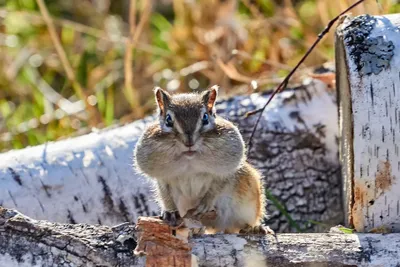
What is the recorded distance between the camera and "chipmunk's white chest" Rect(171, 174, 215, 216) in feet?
8.59

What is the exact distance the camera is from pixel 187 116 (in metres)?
2.48

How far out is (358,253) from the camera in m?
2.40

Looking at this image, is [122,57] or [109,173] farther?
[122,57]

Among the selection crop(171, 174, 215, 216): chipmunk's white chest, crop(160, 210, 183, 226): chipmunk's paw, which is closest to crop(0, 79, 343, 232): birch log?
crop(171, 174, 215, 216): chipmunk's white chest

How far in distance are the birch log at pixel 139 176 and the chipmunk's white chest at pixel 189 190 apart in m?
0.47

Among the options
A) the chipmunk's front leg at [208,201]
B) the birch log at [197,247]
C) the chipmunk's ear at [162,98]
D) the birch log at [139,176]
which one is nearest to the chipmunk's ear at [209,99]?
the chipmunk's ear at [162,98]

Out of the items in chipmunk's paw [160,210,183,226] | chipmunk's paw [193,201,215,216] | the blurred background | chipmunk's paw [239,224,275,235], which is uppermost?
the blurred background

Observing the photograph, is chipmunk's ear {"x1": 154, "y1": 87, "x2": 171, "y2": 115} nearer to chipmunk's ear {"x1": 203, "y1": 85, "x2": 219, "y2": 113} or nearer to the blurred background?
chipmunk's ear {"x1": 203, "y1": 85, "x2": 219, "y2": 113}

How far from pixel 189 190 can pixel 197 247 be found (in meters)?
0.34

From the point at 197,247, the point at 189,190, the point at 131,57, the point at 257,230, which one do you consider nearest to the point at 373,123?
the point at 257,230

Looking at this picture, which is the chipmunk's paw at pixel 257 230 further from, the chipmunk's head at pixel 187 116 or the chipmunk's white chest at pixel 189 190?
the chipmunk's head at pixel 187 116

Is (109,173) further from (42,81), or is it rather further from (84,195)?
(42,81)

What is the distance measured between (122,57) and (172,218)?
10.2ft

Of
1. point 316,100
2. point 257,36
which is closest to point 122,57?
point 257,36
